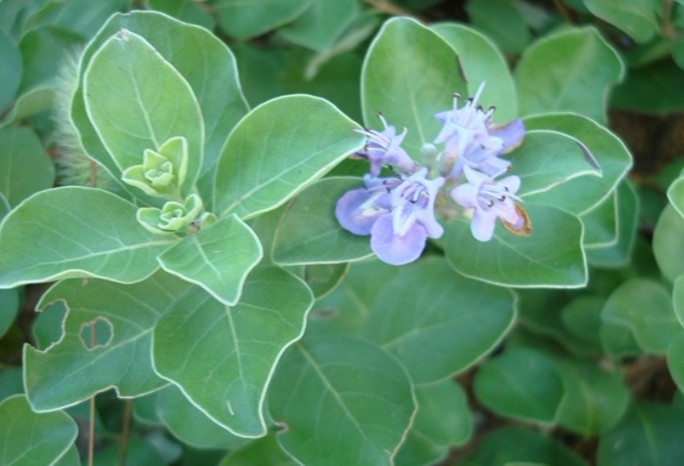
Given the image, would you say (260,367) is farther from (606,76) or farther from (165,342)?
A: (606,76)

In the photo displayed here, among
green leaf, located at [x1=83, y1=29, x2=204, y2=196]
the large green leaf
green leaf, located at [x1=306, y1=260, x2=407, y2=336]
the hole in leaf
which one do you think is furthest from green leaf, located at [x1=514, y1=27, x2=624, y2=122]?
the hole in leaf

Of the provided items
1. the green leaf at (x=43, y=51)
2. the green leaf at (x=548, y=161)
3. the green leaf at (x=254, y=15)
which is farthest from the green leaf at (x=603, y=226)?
the green leaf at (x=43, y=51)

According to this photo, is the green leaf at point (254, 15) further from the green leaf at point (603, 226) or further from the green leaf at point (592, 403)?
the green leaf at point (592, 403)

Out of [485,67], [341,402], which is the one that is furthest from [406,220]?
[485,67]

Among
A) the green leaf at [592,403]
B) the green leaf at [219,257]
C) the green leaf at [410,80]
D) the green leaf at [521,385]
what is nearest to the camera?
the green leaf at [219,257]

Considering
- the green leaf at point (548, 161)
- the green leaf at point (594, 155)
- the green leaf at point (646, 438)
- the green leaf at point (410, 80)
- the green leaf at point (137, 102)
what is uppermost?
the green leaf at point (137, 102)

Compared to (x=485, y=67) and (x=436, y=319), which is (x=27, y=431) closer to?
(x=436, y=319)
